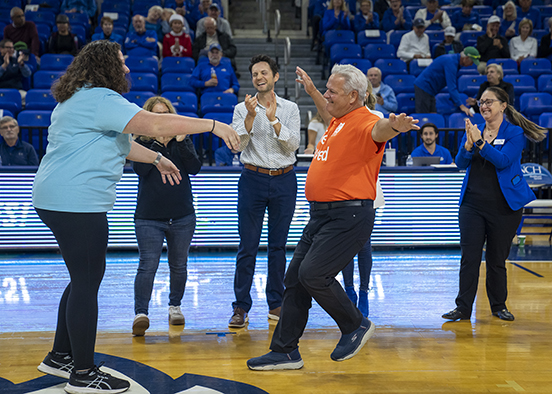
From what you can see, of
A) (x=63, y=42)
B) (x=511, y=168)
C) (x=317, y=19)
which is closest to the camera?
(x=511, y=168)

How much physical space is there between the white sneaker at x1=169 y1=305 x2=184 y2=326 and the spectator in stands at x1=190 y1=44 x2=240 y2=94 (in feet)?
17.7

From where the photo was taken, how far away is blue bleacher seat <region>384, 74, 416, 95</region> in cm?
895

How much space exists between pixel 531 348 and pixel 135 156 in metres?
2.57

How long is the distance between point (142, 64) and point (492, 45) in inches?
250

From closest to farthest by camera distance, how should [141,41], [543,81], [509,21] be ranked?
1. [543,81]
2. [141,41]
3. [509,21]

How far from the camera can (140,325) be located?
3.32 metres

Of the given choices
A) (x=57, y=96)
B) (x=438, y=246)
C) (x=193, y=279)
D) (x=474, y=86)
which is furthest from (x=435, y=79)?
(x=57, y=96)

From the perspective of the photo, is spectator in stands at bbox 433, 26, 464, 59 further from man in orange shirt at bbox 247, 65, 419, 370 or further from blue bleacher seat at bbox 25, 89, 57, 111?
man in orange shirt at bbox 247, 65, 419, 370

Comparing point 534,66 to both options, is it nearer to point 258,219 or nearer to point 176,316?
point 258,219

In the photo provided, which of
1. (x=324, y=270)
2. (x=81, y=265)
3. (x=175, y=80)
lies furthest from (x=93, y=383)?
(x=175, y=80)

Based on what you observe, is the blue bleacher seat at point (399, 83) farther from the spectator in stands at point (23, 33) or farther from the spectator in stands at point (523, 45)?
the spectator in stands at point (23, 33)

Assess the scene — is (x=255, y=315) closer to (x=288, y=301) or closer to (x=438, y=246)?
(x=288, y=301)

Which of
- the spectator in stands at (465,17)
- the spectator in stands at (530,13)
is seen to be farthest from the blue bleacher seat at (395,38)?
the spectator in stands at (530,13)

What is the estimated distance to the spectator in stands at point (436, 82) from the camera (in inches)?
312
